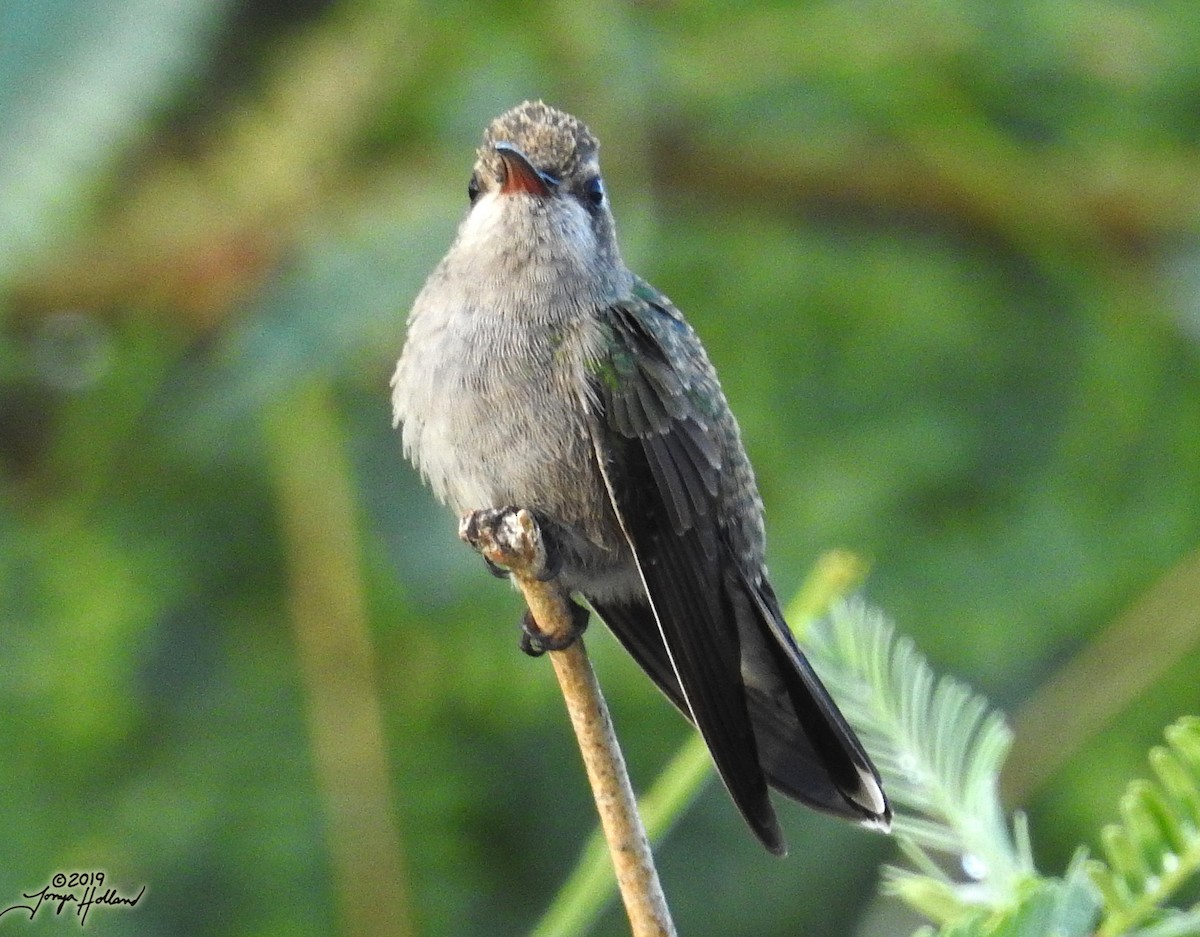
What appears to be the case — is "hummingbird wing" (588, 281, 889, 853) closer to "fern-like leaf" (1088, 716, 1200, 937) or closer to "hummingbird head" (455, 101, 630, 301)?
"hummingbird head" (455, 101, 630, 301)

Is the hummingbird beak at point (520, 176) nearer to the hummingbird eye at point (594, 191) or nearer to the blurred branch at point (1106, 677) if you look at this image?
the hummingbird eye at point (594, 191)

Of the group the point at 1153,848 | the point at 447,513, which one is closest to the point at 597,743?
the point at 1153,848

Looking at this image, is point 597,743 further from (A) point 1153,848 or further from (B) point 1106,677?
(B) point 1106,677

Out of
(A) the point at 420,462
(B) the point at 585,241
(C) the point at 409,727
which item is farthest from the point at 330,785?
(B) the point at 585,241

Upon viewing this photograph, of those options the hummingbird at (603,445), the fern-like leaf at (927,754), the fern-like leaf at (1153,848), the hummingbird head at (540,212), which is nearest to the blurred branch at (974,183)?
the hummingbird head at (540,212)

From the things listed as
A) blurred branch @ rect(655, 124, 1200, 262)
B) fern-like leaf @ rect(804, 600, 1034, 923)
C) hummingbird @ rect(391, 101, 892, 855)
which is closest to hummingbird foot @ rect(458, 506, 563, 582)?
hummingbird @ rect(391, 101, 892, 855)
